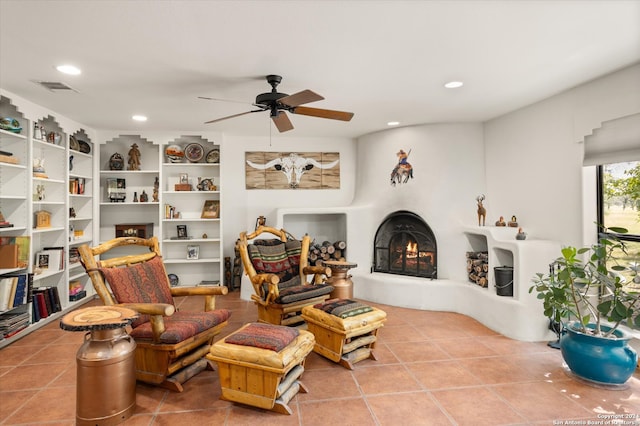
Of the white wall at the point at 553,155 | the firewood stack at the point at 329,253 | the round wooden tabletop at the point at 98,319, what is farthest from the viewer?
the firewood stack at the point at 329,253

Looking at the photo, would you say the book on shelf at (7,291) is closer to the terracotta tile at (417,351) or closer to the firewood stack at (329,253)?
the firewood stack at (329,253)

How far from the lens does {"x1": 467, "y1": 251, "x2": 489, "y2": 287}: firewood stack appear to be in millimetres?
4145

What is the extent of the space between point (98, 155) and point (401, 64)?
14.9ft

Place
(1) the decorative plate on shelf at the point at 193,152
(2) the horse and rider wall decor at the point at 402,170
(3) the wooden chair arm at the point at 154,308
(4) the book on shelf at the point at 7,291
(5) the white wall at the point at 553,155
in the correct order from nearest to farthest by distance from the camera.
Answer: (3) the wooden chair arm at the point at 154,308
(5) the white wall at the point at 553,155
(4) the book on shelf at the point at 7,291
(2) the horse and rider wall decor at the point at 402,170
(1) the decorative plate on shelf at the point at 193,152

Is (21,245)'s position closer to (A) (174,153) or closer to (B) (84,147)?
(B) (84,147)

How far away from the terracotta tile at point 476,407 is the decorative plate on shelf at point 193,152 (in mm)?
4563

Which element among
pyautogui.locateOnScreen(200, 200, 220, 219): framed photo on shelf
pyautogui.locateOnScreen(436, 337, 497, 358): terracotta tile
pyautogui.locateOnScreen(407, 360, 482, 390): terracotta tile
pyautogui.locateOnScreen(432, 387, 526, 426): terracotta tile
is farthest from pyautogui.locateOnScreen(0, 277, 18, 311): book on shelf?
pyautogui.locateOnScreen(436, 337, 497, 358): terracotta tile

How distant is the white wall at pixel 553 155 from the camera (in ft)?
10.2

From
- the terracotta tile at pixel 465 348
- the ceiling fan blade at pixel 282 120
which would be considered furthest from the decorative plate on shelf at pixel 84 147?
the terracotta tile at pixel 465 348

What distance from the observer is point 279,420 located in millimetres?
2164

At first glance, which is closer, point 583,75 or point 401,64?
point 401,64

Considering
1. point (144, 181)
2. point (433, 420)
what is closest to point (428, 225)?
point (433, 420)

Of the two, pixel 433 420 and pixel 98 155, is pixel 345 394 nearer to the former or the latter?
pixel 433 420

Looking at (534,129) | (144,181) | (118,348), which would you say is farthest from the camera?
(144,181)
